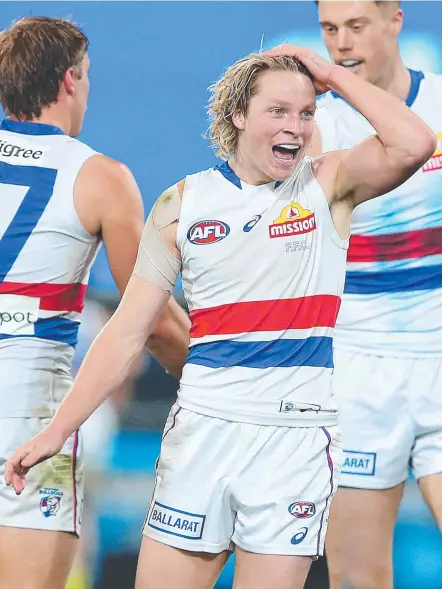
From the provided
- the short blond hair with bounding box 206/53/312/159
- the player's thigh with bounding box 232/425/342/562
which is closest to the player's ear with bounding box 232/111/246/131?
the short blond hair with bounding box 206/53/312/159

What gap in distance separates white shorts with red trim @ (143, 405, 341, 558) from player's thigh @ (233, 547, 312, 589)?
0.02m

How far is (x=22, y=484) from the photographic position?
290 cm

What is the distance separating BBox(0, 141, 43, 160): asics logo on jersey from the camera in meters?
3.29

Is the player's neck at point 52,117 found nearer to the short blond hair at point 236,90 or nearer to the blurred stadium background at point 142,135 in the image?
the short blond hair at point 236,90

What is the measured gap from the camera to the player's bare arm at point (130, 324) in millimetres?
2963

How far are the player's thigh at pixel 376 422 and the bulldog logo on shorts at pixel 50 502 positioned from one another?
3.11 ft

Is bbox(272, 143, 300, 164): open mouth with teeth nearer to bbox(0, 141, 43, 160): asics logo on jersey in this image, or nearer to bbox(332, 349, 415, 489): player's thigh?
bbox(0, 141, 43, 160): asics logo on jersey

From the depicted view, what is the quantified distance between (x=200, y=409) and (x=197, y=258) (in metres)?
0.38

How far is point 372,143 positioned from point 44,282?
980 mm

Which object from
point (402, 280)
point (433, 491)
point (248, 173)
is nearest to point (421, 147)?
point (248, 173)

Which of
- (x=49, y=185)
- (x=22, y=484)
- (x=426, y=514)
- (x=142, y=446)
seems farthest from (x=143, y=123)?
(x=22, y=484)

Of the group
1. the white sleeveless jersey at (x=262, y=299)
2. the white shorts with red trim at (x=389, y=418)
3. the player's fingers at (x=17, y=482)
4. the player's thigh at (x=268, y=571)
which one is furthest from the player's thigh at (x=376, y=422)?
the player's fingers at (x=17, y=482)

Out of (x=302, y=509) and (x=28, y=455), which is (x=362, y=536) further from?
(x=28, y=455)

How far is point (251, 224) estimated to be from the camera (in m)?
2.92
